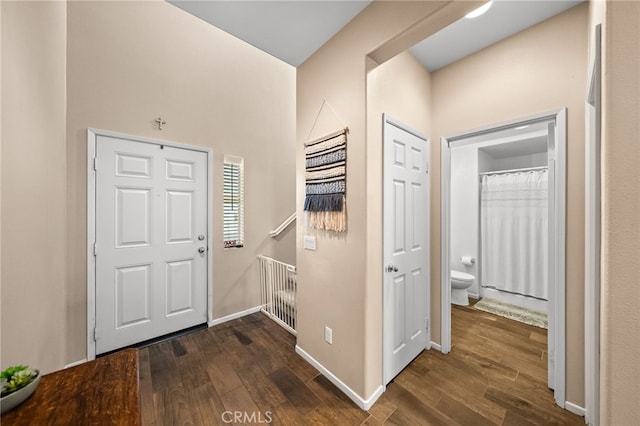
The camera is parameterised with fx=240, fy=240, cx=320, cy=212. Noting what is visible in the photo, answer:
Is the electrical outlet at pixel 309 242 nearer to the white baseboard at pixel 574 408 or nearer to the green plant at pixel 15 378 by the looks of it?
the green plant at pixel 15 378

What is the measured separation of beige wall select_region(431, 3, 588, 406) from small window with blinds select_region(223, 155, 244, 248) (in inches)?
96.3

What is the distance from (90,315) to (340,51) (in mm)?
2986

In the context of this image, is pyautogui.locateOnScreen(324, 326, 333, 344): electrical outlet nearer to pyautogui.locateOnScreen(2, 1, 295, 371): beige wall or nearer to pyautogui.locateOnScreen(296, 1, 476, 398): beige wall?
pyautogui.locateOnScreen(296, 1, 476, 398): beige wall

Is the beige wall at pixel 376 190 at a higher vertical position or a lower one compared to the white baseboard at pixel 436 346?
higher

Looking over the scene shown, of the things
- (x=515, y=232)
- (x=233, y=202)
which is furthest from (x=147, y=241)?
(x=515, y=232)

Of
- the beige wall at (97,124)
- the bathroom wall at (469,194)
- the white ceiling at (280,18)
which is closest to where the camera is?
the beige wall at (97,124)

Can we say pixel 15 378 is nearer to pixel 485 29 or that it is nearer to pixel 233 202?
pixel 233 202

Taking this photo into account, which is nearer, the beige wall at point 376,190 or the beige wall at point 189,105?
the beige wall at point 376,190

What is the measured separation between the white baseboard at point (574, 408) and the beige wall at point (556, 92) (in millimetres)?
25

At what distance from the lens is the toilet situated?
321 cm

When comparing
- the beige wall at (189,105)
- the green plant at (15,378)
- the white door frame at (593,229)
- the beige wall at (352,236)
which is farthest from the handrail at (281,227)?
the white door frame at (593,229)

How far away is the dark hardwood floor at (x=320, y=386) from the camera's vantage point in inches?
59.7

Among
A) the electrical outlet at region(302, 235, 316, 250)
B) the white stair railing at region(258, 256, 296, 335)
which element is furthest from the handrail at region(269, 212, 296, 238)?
the electrical outlet at region(302, 235, 316, 250)

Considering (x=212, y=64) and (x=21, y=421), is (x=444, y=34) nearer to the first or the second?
(x=212, y=64)
